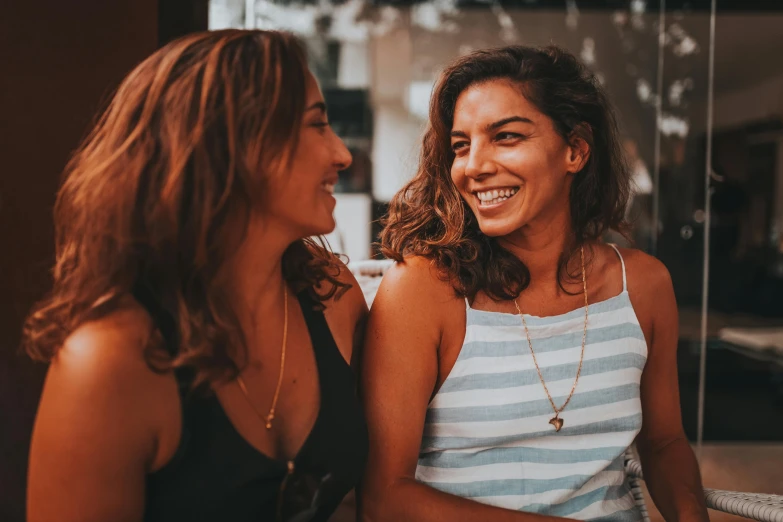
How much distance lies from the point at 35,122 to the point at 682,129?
14.3ft

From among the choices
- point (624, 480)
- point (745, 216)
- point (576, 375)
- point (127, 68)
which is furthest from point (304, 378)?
point (745, 216)

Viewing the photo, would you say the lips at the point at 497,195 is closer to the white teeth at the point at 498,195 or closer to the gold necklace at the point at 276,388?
the white teeth at the point at 498,195

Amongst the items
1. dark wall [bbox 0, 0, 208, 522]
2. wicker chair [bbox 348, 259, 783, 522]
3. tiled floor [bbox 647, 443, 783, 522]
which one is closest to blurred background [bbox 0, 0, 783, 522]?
tiled floor [bbox 647, 443, 783, 522]

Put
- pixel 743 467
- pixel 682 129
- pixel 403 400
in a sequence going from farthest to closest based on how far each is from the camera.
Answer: pixel 682 129 < pixel 743 467 < pixel 403 400

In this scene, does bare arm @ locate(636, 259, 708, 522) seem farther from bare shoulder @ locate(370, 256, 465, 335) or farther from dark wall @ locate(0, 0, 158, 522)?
dark wall @ locate(0, 0, 158, 522)

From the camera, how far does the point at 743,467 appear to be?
174 inches

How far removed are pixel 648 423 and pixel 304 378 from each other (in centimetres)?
100

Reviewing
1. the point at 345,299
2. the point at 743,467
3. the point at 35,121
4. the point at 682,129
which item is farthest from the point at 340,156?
the point at 682,129

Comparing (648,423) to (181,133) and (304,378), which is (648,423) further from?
(181,133)

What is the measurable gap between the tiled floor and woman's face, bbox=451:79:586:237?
2389mm

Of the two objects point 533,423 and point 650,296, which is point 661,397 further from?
point 533,423

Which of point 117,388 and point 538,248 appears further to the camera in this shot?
point 538,248

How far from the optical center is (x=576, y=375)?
70.2 inches

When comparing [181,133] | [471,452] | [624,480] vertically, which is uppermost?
[181,133]
